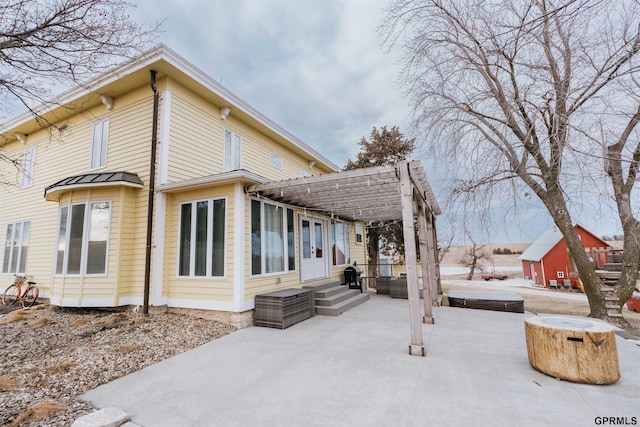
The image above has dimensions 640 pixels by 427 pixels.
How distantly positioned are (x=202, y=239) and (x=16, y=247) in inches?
316

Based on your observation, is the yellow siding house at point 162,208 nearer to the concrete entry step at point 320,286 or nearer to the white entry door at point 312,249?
the white entry door at point 312,249

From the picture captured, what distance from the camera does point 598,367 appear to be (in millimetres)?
2871

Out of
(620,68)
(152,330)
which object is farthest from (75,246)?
(620,68)

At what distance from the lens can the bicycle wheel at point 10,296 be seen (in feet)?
27.1

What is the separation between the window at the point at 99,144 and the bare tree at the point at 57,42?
3.61 m

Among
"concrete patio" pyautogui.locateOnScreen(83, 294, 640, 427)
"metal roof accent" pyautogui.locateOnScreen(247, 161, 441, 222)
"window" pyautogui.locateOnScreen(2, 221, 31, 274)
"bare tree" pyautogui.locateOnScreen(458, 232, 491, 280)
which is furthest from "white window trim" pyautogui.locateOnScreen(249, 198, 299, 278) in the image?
"bare tree" pyautogui.locateOnScreen(458, 232, 491, 280)

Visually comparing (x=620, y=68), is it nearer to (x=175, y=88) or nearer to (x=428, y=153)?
(x=428, y=153)

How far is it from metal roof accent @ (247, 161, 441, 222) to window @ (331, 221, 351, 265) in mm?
1282

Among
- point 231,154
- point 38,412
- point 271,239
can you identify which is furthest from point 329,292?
point 38,412

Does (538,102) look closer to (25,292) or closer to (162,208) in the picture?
(162,208)

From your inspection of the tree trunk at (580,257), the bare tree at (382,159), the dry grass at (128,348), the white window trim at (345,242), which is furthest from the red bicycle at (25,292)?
the tree trunk at (580,257)

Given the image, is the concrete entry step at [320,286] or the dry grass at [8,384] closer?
the dry grass at [8,384]

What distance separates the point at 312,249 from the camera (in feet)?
27.1

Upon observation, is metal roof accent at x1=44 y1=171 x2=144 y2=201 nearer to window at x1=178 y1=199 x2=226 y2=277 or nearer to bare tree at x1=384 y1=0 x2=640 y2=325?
window at x1=178 y1=199 x2=226 y2=277
